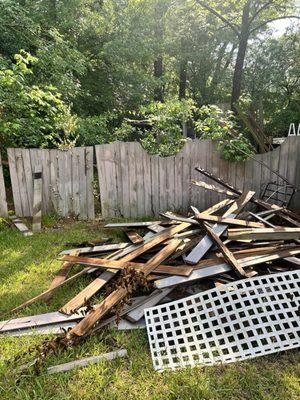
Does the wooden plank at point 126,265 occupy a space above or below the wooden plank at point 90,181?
below

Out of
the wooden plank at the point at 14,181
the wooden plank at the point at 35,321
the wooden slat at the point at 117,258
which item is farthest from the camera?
the wooden plank at the point at 14,181

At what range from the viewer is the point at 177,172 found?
5270 mm

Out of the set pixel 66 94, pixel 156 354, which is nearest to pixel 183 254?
pixel 156 354

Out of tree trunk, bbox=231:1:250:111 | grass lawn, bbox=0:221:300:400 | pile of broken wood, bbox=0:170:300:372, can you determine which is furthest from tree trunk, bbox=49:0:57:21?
grass lawn, bbox=0:221:300:400

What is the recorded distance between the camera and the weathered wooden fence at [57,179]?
191 inches

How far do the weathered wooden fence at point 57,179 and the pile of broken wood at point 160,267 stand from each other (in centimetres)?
136

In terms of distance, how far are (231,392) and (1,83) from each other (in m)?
5.29

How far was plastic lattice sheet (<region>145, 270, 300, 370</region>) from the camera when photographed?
2.25m

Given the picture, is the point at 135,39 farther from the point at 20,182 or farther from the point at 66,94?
the point at 20,182

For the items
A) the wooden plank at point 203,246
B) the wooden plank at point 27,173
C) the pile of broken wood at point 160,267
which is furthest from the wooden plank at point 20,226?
the wooden plank at point 203,246

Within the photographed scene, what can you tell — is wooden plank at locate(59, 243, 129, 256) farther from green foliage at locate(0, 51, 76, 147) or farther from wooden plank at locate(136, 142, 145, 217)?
green foliage at locate(0, 51, 76, 147)

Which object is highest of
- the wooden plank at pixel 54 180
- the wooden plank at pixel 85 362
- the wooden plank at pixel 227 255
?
the wooden plank at pixel 54 180

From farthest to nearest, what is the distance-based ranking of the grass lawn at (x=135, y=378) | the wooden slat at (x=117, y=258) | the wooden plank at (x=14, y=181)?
the wooden plank at (x=14, y=181) < the wooden slat at (x=117, y=258) < the grass lawn at (x=135, y=378)

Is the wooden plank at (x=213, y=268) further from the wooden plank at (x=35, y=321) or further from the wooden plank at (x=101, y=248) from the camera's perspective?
the wooden plank at (x=101, y=248)
